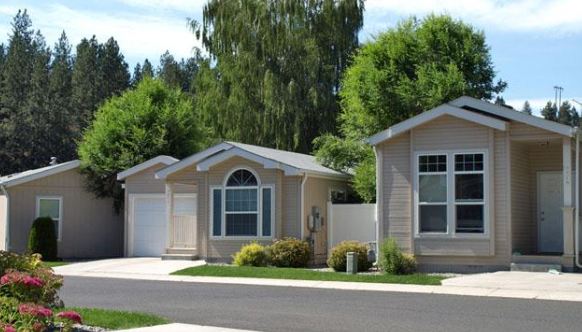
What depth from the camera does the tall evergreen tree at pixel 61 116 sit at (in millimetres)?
55406

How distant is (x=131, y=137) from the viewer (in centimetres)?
3052

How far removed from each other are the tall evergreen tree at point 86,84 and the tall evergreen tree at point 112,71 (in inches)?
13.4

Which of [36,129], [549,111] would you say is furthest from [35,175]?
[549,111]

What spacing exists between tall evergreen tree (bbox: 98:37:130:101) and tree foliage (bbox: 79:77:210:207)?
101 ft

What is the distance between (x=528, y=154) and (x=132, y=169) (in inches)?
542

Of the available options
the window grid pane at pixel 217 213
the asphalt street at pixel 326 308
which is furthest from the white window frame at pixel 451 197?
the window grid pane at pixel 217 213

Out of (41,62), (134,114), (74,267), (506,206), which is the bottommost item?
(74,267)

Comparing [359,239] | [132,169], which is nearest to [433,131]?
[359,239]

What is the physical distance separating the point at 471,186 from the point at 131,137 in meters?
15.2

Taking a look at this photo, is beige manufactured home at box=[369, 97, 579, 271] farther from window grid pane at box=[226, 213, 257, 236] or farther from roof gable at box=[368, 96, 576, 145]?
window grid pane at box=[226, 213, 257, 236]

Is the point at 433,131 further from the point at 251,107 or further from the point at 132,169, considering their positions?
the point at 251,107

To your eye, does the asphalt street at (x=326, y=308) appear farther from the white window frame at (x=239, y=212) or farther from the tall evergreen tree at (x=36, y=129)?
the tall evergreen tree at (x=36, y=129)

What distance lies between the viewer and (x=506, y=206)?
19.8 meters

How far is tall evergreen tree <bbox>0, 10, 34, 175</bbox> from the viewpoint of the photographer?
177 feet
